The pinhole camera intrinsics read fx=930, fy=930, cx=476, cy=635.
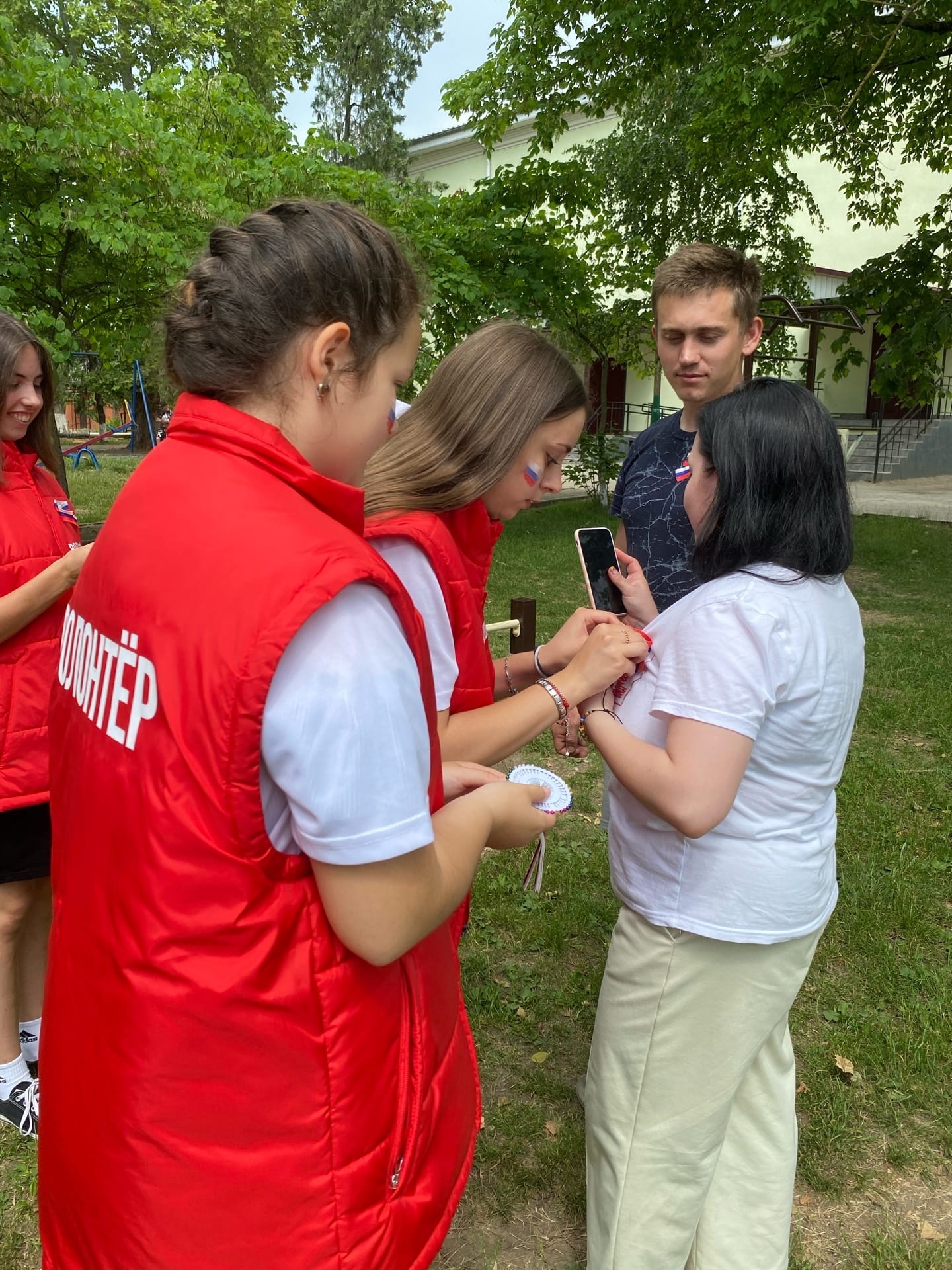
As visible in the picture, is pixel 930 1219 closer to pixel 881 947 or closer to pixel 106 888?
pixel 881 947

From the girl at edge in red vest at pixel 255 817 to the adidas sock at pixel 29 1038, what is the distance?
1.86 meters

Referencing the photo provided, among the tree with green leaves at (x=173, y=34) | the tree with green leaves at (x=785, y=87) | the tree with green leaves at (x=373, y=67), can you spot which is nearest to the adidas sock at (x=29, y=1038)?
the tree with green leaves at (x=785, y=87)

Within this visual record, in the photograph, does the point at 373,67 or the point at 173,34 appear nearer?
the point at 173,34

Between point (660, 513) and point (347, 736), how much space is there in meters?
2.06

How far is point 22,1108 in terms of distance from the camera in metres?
2.66

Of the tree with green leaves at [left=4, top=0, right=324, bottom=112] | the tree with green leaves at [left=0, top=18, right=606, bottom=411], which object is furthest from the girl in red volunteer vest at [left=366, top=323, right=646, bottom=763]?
the tree with green leaves at [left=4, top=0, right=324, bottom=112]

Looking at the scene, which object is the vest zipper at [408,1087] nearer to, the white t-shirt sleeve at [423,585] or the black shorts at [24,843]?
the white t-shirt sleeve at [423,585]

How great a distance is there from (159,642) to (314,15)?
31.8 m

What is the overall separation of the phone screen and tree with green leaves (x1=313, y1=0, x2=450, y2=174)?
29204 millimetres

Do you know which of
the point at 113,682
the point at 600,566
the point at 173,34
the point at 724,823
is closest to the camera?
the point at 113,682

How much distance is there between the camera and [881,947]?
359 centimetres

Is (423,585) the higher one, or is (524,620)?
(423,585)

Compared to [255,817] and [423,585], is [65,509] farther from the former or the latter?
[255,817]

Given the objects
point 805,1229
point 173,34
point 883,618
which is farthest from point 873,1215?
point 173,34
